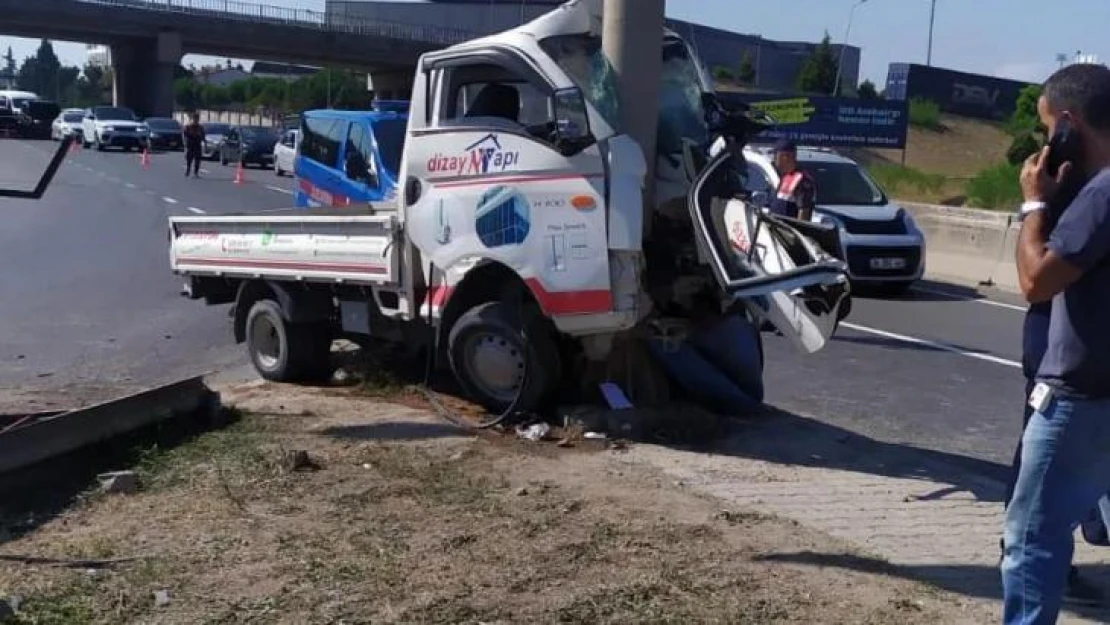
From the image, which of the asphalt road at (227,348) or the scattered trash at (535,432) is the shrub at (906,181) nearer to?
the asphalt road at (227,348)

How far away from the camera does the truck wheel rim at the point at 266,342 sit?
10.6 meters

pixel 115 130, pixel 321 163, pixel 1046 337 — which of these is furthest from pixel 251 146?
pixel 1046 337

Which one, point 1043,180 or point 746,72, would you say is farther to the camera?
point 746,72

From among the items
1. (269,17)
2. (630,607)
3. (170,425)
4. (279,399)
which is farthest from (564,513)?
(269,17)

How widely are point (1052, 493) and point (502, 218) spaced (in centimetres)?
462

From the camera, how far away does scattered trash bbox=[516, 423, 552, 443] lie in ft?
27.8

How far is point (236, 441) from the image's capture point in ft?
26.8

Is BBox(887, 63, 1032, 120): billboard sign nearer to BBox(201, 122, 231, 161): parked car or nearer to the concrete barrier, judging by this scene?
BBox(201, 122, 231, 161): parked car

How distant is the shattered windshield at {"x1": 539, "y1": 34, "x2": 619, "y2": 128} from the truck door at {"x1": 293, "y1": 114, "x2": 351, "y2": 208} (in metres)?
8.77

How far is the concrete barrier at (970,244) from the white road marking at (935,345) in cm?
531

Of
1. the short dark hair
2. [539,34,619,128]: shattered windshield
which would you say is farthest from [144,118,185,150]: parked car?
the short dark hair

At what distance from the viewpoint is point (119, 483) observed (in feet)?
23.0

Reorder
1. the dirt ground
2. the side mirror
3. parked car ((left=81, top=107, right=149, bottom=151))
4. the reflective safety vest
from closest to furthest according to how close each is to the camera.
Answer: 1. the dirt ground
2. the side mirror
3. the reflective safety vest
4. parked car ((left=81, top=107, right=149, bottom=151))

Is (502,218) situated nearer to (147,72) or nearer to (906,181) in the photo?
(906,181)
